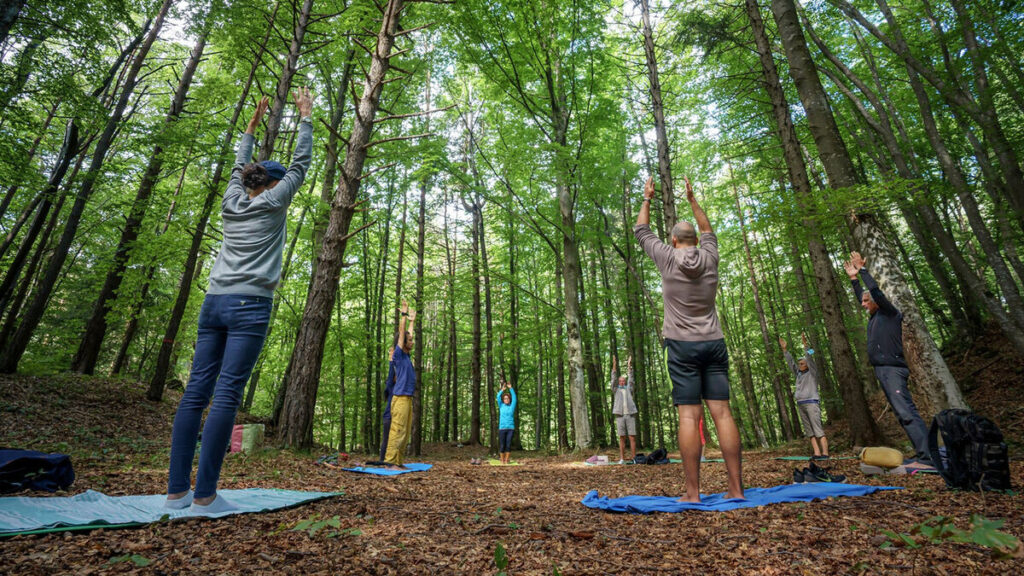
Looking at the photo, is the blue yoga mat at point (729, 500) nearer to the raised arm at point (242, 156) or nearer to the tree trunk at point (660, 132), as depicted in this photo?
the raised arm at point (242, 156)

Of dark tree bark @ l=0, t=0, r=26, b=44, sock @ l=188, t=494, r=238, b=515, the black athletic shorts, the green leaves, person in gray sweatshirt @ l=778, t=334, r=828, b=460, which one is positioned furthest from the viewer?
person in gray sweatshirt @ l=778, t=334, r=828, b=460

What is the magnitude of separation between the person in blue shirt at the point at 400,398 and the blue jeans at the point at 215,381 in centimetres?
383

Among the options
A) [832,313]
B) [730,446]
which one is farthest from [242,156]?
[832,313]

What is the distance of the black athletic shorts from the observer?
10.9 ft

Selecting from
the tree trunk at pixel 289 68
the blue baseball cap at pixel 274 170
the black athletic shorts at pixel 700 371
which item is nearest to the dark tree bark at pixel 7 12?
the tree trunk at pixel 289 68

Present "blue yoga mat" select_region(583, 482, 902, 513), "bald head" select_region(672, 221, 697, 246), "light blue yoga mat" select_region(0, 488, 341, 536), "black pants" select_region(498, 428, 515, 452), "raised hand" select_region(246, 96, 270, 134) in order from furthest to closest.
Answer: "black pants" select_region(498, 428, 515, 452) → "bald head" select_region(672, 221, 697, 246) → "raised hand" select_region(246, 96, 270, 134) → "blue yoga mat" select_region(583, 482, 902, 513) → "light blue yoga mat" select_region(0, 488, 341, 536)

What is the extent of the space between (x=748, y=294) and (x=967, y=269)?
12.6m

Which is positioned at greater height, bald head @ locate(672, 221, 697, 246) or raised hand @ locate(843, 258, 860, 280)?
raised hand @ locate(843, 258, 860, 280)

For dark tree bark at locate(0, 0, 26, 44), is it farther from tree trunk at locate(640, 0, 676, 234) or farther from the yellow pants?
tree trunk at locate(640, 0, 676, 234)

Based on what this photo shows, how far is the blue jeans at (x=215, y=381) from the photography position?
244 centimetres

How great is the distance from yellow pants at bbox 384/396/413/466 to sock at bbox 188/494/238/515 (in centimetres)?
409

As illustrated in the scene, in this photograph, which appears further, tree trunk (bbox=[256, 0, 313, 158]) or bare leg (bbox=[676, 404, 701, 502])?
Result: tree trunk (bbox=[256, 0, 313, 158])

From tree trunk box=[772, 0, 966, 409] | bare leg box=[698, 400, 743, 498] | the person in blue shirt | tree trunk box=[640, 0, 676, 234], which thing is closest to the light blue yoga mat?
bare leg box=[698, 400, 743, 498]

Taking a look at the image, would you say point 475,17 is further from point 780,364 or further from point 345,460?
point 780,364
